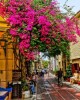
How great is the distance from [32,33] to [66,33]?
2414mm

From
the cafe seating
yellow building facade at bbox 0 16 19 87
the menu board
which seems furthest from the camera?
the menu board

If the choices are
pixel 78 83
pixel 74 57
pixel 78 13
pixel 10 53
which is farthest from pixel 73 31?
pixel 74 57

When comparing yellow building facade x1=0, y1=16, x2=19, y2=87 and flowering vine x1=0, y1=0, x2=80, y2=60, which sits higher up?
flowering vine x1=0, y1=0, x2=80, y2=60

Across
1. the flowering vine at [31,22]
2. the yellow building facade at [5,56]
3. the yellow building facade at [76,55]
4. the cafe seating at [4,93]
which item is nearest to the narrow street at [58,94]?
the yellow building facade at [5,56]

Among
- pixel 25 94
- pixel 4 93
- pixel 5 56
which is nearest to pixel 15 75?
pixel 25 94

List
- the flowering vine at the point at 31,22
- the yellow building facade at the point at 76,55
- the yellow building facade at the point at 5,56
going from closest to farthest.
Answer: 1. the flowering vine at the point at 31,22
2. the yellow building facade at the point at 5,56
3. the yellow building facade at the point at 76,55

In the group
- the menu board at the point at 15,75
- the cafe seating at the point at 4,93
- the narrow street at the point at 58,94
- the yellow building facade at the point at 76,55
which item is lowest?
the narrow street at the point at 58,94

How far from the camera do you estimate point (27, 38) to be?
22078 mm

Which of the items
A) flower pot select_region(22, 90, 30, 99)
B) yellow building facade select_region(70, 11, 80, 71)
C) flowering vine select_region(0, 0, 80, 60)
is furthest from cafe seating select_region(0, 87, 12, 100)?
yellow building facade select_region(70, 11, 80, 71)

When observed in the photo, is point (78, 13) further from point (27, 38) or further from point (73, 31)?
point (27, 38)

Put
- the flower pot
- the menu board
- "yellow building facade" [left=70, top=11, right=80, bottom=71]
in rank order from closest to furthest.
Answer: the flower pot → the menu board → "yellow building facade" [left=70, top=11, right=80, bottom=71]

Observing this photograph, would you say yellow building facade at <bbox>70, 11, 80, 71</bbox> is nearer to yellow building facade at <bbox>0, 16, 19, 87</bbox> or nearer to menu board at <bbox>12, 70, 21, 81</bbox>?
menu board at <bbox>12, 70, 21, 81</bbox>

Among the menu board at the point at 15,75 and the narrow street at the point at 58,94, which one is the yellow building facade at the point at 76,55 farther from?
the menu board at the point at 15,75

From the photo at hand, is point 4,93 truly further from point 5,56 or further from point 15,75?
→ point 15,75
